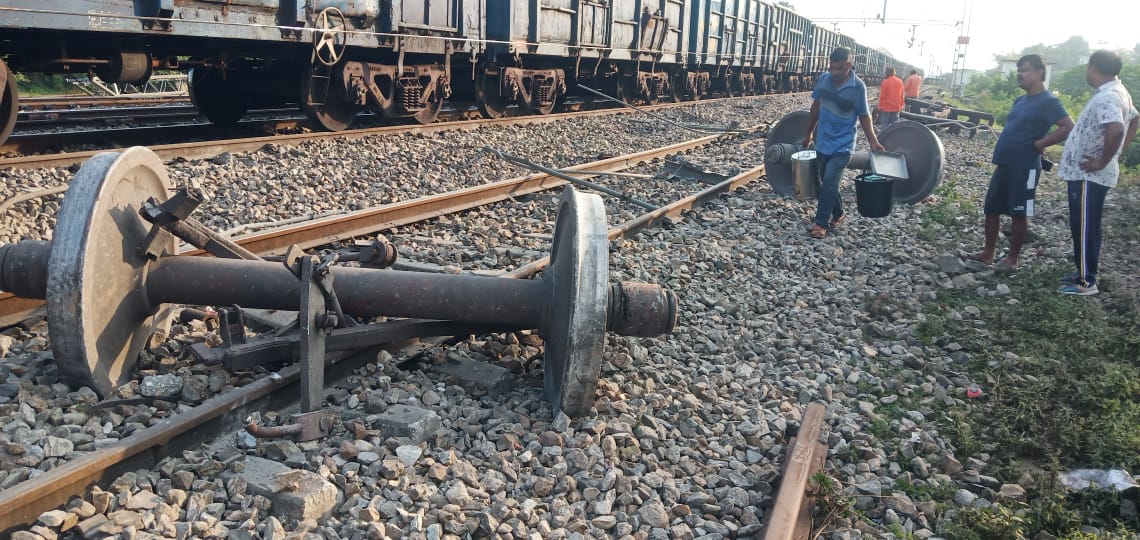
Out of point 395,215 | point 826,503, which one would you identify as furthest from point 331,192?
point 826,503

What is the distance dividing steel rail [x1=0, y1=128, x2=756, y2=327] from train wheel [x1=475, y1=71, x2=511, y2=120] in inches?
242

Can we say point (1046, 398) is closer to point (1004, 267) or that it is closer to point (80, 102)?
point (1004, 267)

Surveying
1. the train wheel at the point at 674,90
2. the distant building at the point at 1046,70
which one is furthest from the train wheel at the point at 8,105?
the train wheel at the point at 674,90

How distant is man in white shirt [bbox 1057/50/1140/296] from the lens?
541 cm

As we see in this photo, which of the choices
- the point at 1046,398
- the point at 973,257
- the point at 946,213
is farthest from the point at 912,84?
the point at 1046,398

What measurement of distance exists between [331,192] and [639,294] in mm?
4424

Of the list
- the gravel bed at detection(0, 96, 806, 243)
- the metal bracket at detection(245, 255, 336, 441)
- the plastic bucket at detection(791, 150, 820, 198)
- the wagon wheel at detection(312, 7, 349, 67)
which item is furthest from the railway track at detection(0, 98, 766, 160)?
the plastic bucket at detection(791, 150, 820, 198)

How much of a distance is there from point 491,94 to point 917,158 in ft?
25.0

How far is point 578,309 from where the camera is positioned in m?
2.88

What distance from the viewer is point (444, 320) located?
3432mm

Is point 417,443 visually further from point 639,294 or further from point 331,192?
point 331,192

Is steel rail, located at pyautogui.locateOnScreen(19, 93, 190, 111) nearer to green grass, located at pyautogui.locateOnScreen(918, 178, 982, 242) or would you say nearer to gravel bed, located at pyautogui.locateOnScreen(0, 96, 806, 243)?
gravel bed, located at pyautogui.locateOnScreen(0, 96, 806, 243)

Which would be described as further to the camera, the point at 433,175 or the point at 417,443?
the point at 433,175

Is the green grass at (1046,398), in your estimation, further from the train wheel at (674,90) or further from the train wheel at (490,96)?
the train wheel at (674,90)
